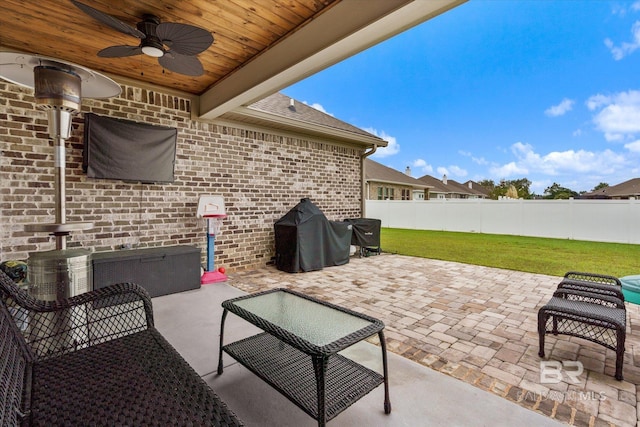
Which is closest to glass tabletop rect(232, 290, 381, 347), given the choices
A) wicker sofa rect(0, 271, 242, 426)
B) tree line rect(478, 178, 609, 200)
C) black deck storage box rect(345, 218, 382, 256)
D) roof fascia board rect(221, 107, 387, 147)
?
wicker sofa rect(0, 271, 242, 426)

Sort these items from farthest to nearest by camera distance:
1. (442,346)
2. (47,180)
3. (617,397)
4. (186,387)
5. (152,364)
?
(47,180) < (442,346) < (617,397) < (152,364) < (186,387)

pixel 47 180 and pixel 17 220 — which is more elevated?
pixel 47 180

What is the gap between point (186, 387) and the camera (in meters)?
1.22

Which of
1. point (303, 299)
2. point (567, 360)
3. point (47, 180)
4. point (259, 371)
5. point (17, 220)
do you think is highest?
point (47, 180)

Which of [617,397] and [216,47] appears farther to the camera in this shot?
[216,47]

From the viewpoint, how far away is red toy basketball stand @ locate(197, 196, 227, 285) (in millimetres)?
4906

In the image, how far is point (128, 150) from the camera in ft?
14.2

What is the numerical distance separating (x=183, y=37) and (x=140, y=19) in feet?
2.24

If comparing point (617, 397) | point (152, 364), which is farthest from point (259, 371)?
point (617, 397)

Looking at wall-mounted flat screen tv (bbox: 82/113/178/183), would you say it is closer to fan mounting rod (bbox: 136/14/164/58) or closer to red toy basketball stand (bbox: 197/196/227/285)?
red toy basketball stand (bbox: 197/196/227/285)

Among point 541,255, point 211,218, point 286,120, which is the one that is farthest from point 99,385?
point 541,255

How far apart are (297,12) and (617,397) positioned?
4.00 m

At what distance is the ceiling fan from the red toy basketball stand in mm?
2222

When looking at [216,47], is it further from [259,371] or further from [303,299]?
[259,371]
